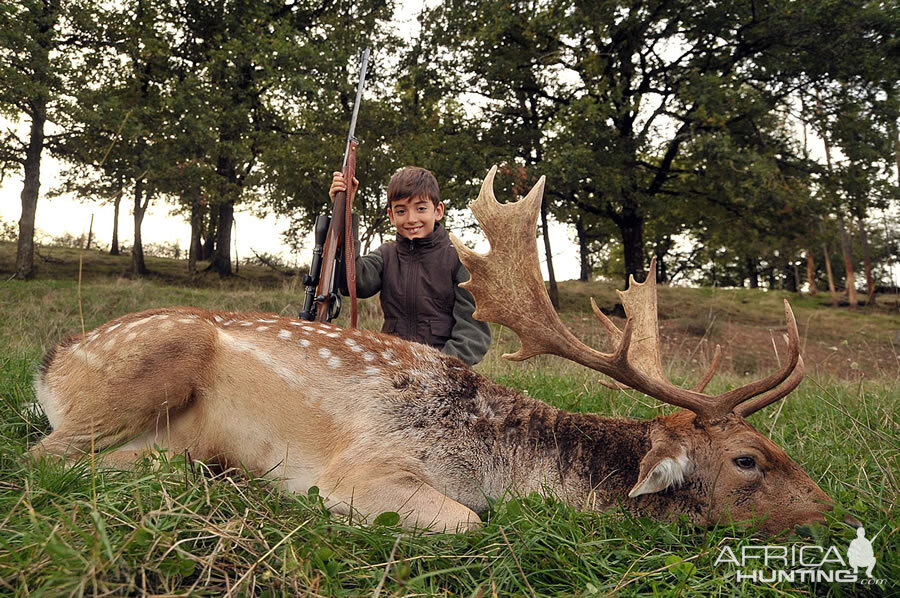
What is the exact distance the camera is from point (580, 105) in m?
15.1

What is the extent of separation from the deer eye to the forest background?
41.8 ft

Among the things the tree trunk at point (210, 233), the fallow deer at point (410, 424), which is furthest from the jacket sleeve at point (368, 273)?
the tree trunk at point (210, 233)

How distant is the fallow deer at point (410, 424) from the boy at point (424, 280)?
1217 mm

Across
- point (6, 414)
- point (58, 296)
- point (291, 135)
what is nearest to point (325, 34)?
point (291, 135)

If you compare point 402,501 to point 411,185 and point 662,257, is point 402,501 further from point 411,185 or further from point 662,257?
point 662,257

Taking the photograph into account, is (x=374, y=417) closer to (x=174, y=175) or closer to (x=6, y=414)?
(x=6, y=414)

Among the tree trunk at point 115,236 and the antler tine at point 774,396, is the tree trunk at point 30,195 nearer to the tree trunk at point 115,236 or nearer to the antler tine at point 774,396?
the tree trunk at point 115,236

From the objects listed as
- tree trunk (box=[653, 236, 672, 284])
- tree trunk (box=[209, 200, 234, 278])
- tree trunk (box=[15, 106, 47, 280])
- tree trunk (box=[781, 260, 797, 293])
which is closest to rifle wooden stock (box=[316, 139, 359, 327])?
tree trunk (box=[15, 106, 47, 280])

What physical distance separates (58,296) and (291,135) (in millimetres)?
8536

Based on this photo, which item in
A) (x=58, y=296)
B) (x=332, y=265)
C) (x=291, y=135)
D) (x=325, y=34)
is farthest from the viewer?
(x=325, y=34)

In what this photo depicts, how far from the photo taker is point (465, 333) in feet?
14.1

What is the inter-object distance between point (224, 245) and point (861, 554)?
20.0 metres

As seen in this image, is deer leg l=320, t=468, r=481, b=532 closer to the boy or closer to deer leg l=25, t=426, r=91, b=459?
deer leg l=25, t=426, r=91, b=459

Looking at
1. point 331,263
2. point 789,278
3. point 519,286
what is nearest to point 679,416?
point 519,286
